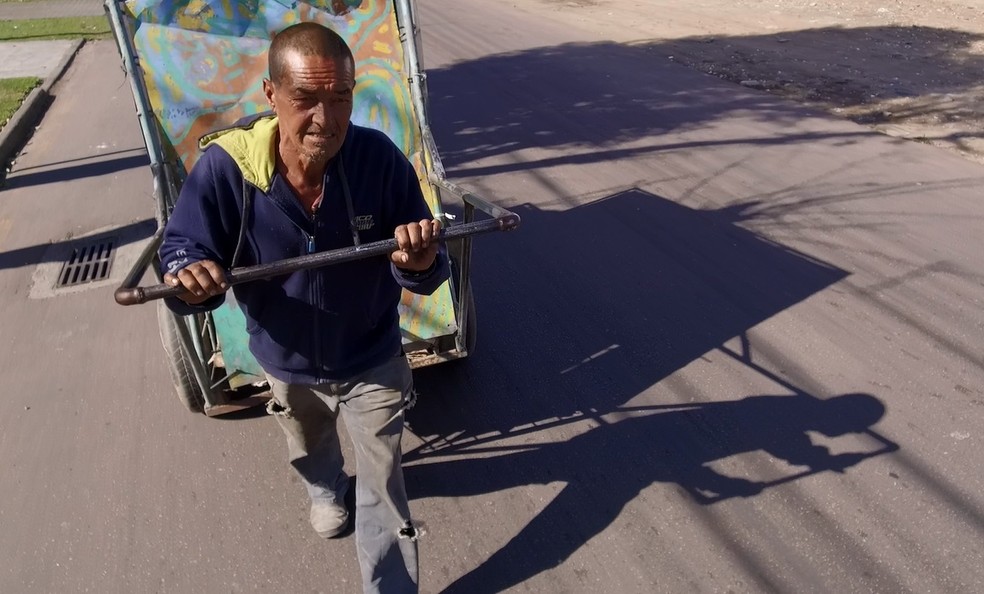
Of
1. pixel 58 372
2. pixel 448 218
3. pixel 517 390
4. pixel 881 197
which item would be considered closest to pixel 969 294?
pixel 881 197

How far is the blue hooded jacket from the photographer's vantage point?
2.44 metres

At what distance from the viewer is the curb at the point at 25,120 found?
891cm

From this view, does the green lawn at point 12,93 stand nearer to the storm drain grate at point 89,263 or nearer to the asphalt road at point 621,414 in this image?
the asphalt road at point 621,414

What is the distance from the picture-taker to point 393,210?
2646mm

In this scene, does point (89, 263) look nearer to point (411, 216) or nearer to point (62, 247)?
point (62, 247)

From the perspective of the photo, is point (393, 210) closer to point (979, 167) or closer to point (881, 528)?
point (881, 528)

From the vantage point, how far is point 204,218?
242cm

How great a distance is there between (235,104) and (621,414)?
2.61 meters

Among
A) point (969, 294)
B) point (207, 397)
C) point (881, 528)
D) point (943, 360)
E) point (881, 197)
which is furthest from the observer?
point (881, 197)

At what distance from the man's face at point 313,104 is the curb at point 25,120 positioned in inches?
290

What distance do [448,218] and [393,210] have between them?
4.94 feet

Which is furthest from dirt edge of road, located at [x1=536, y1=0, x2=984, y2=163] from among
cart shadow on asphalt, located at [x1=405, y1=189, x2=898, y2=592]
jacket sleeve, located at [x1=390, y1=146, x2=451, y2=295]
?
jacket sleeve, located at [x1=390, y1=146, x2=451, y2=295]

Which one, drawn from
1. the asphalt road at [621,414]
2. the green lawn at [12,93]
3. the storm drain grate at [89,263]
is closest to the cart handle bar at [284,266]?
the asphalt road at [621,414]

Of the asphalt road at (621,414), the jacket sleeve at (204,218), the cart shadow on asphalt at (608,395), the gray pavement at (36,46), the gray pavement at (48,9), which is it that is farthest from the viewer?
the gray pavement at (48,9)
